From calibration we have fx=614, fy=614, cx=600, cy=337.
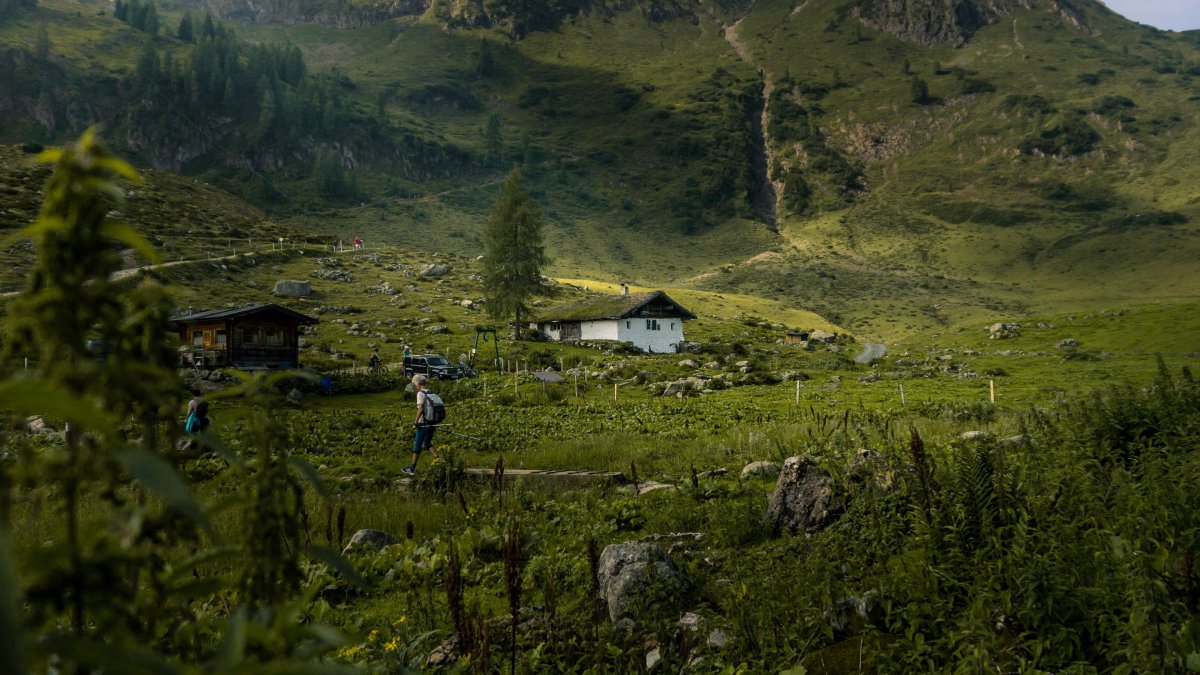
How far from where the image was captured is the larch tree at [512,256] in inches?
2365

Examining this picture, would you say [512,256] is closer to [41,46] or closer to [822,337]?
[822,337]

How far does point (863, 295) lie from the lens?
380ft

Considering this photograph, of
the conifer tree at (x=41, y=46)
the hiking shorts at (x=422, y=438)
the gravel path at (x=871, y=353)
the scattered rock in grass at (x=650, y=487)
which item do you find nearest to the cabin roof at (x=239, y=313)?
the hiking shorts at (x=422, y=438)

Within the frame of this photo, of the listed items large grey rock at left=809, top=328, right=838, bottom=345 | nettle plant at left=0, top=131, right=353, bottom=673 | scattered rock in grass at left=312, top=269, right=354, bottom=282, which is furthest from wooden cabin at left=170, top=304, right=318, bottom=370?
large grey rock at left=809, top=328, right=838, bottom=345

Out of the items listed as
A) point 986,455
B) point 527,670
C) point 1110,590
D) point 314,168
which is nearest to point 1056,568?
point 1110,590

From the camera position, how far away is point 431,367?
135 feet

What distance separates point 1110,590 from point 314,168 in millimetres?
186003

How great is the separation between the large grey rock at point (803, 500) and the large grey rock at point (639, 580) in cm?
224

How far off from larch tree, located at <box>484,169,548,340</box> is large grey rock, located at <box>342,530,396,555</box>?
51.0 metres

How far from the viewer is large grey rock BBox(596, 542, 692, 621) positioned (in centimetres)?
568

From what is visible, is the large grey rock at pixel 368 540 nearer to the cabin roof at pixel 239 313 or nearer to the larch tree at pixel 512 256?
the cabin roof at pixel 239 313

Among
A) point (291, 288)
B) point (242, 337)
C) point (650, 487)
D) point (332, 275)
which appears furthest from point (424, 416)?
point (332, 275)

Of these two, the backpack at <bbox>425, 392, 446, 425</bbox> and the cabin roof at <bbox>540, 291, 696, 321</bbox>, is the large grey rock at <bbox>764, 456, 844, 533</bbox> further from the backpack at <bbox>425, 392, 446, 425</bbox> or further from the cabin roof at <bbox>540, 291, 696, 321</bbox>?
the cabin roof at <bbox>540, 291, 696, 321</bbox>

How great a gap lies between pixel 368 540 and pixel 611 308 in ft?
169
